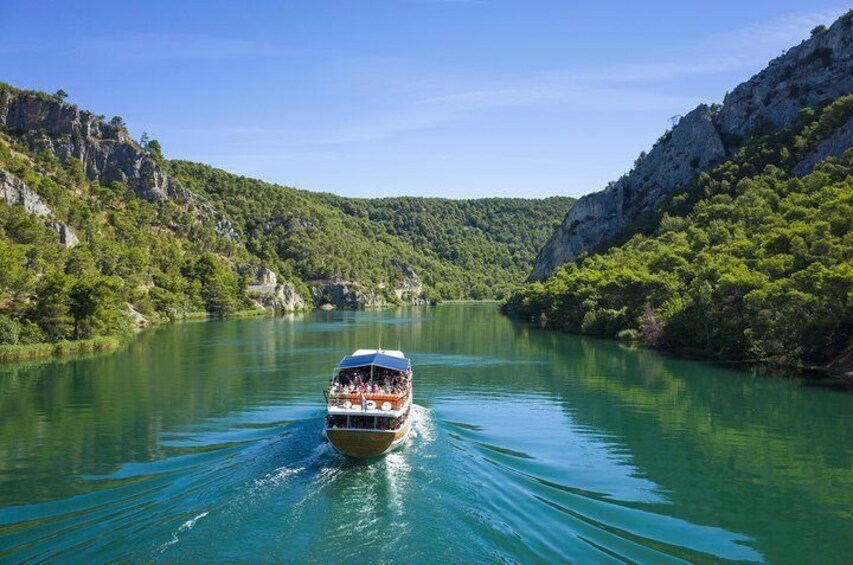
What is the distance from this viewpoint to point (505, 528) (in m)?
20.0

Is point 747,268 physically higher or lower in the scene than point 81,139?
lower

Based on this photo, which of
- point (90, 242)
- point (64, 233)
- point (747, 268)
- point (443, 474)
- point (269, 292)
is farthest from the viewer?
point (269, 292)

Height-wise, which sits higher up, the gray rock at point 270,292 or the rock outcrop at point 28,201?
the rock outcrop at point 28,201

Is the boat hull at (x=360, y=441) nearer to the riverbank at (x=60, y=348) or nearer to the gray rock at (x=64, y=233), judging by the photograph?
the riverbank at (x=60, y=348)

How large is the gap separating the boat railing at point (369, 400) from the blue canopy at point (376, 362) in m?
3.14

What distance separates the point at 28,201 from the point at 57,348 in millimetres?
72106

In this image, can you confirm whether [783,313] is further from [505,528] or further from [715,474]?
[505,528]

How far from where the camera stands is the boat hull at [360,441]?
1057 inches

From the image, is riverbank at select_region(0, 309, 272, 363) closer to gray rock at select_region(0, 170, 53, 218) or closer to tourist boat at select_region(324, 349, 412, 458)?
tourist boat at select_region(324, 349, 412, 458)

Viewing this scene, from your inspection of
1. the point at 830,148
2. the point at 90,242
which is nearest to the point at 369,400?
the point at 830,148

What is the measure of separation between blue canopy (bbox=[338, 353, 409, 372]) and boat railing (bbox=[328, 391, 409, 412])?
3142 millimetres

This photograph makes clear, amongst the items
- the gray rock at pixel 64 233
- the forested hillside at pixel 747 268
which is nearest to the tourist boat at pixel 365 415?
the forested hillside at pixel 747 268

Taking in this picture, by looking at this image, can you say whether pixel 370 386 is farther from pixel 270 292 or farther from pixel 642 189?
pixel 270 292

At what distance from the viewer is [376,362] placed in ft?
110
